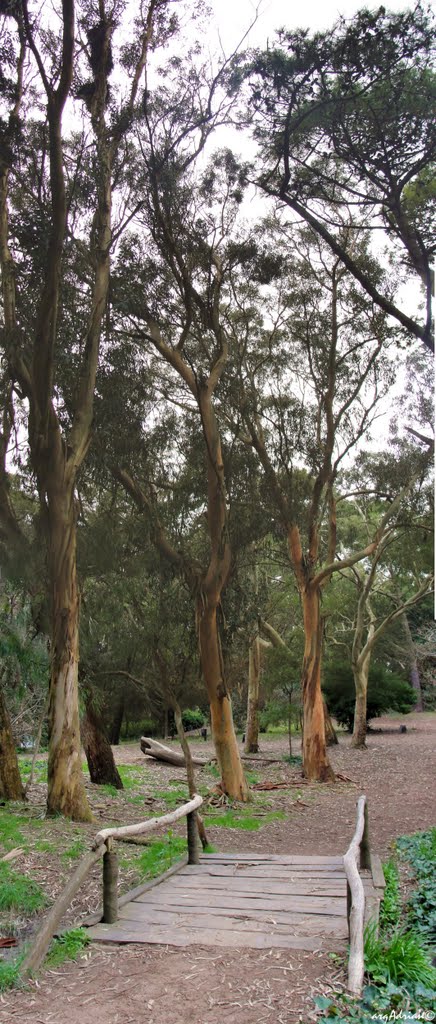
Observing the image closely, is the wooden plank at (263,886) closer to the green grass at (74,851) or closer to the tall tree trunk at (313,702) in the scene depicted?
the green grass at (74,851)

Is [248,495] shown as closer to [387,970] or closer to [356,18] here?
[356,18]

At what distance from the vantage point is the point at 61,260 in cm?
984

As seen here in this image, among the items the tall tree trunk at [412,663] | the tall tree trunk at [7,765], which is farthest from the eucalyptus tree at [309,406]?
the tall tree trunk at [412,663]

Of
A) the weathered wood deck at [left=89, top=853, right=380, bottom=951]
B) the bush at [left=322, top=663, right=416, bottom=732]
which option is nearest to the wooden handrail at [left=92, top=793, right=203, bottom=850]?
the weathered wood deck at [left=89, top=853, right=380, bottom=951]

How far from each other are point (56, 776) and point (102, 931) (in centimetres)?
438

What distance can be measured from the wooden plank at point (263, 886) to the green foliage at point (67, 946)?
1255 millimetres

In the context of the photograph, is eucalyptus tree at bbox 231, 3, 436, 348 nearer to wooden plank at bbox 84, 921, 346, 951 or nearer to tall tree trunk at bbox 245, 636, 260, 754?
wooden plank at bbox 84, 921, 346, 951

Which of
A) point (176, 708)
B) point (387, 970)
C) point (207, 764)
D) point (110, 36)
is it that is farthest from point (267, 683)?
point (387, 970)

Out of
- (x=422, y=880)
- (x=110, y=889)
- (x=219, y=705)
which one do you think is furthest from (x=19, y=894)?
(x=219, y=705)

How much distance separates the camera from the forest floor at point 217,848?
3.54m

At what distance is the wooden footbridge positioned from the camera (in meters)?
4.18

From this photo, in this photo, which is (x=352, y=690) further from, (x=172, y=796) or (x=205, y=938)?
(x=205, y=938)

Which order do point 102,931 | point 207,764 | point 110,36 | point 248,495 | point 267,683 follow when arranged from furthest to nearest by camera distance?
1. point 267,683
2. point 207,764
3. point 248,495
4. point 110,36
5. point 102,931

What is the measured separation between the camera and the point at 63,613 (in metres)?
8.97
